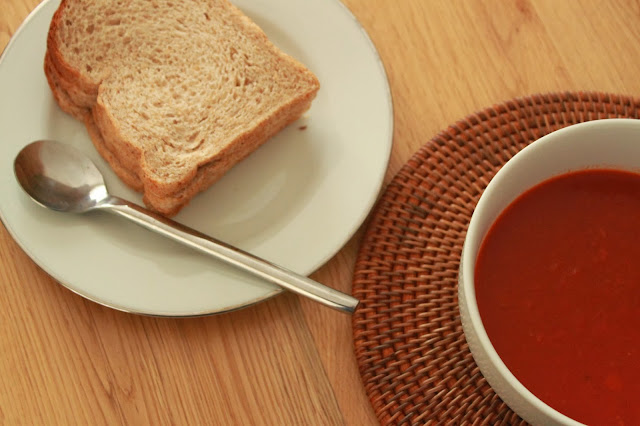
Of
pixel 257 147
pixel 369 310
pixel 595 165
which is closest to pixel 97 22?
pixel 257 147

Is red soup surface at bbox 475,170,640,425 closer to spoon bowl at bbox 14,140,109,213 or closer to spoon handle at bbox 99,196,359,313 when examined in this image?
spoon handle at bbox 99,196,359,313

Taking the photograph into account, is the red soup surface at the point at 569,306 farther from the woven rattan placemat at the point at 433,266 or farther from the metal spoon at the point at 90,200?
the metal spoon at the point at 90,200

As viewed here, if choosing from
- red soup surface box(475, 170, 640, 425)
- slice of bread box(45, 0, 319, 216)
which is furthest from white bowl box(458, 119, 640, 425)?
slice of bread box(45, 0, 319, 216)

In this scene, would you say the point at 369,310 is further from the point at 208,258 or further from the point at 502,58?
the point at 502,58

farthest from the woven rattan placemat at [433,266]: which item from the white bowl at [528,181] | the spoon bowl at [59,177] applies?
the spoon bowl at [59,177]

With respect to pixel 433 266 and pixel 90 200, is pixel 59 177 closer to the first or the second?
pixel 90 200

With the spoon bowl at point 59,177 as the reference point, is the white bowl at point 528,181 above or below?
below

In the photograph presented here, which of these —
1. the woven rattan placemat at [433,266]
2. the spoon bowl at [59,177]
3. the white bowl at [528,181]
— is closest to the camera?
the white bowl at [528,181]
